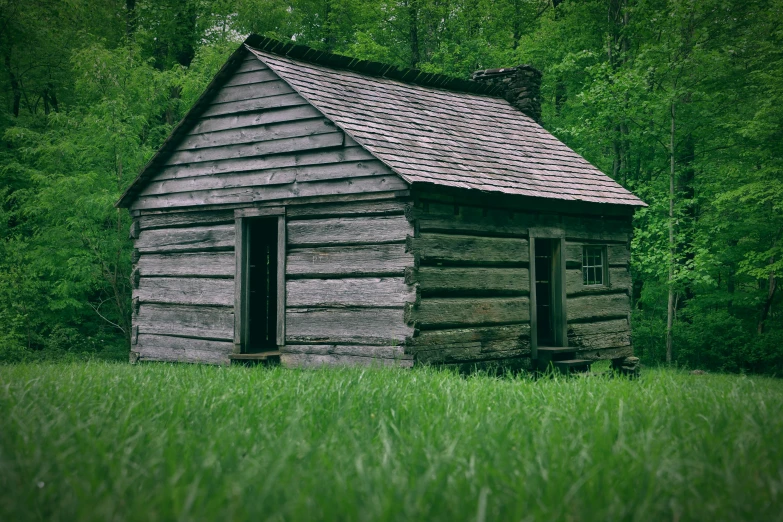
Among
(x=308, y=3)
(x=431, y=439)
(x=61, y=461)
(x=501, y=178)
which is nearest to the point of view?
(x=61, y=461)

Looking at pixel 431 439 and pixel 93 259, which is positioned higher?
pixel 93 259

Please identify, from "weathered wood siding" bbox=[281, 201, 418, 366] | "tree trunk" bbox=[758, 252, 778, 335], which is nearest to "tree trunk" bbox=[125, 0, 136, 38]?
"weathered wood siding" bbox=[281, 201, 418, 366]

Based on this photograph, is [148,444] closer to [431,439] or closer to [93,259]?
[431,439]

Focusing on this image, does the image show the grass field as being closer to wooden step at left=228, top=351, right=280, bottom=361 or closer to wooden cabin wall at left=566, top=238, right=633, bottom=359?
wooden step at left=228, top=351, right=280, bottom=361

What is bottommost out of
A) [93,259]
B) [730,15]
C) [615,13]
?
[93,259]

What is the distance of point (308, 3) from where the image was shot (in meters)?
27.9

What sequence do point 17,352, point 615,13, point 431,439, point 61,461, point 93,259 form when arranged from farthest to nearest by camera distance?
point 615,13
point 93,259
point 17,352
point 431,439
point 61,461

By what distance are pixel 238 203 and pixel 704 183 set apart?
47.1 ft

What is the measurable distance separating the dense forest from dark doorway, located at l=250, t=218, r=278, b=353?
591cm

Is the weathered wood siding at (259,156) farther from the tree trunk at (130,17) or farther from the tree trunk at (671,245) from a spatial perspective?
the tree trunk at (130,17)

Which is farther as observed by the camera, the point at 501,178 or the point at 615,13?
the point at 615,13

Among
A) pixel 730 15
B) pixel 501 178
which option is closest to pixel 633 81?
pixel 730 15

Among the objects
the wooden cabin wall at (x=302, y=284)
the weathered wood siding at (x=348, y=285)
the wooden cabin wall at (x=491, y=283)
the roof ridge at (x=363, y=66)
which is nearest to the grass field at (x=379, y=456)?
the weathered wood siding at (x=348, y=285)

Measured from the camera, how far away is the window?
13.3 m
